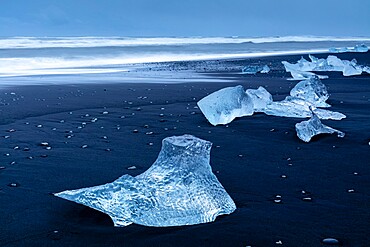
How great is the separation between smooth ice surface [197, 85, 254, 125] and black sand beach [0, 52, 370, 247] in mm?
128

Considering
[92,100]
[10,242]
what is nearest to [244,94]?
[92,100]

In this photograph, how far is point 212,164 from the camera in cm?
370

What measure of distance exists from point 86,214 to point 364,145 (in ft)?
8.94

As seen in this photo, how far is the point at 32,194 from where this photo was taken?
298 centimetres

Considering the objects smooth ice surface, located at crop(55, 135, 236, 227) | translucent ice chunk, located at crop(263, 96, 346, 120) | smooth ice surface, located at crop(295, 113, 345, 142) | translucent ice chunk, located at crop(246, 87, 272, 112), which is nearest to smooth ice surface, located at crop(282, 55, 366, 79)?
translucent ice chunk, located at crop(246, 87, 272, 112)

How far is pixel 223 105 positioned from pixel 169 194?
9.56 ft

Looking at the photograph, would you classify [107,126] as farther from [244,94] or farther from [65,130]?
[244,94]

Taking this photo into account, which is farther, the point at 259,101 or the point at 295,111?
the point at 259,101

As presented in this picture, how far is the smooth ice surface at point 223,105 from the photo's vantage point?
17.7ft

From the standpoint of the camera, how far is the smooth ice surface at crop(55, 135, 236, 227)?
8.22 feet

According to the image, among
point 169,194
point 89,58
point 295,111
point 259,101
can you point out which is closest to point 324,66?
point 259,101

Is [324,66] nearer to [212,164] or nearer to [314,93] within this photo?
[314,93]

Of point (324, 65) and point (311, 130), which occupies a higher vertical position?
point (324, 65)

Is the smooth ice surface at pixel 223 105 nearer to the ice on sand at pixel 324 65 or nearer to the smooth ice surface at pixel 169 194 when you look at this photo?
the smooth ice surface at pixel 169 194
